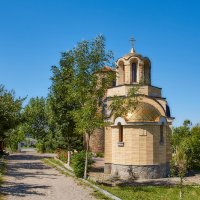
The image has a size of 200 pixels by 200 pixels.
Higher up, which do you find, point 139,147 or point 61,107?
point 61,107

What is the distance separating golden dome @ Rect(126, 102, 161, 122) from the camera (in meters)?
22.5

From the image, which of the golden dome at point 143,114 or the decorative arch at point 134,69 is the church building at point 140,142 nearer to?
the golden dome at point 143,114

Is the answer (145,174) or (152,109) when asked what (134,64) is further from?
(145,174)

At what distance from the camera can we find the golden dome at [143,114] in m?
22.5

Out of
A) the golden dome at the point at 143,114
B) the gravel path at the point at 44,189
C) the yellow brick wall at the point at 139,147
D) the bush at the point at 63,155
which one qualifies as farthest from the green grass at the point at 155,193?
the bush at the point at 63,155

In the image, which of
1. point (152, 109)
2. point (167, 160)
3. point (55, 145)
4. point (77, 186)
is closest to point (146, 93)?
point (152, 109)

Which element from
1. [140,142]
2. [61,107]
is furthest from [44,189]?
[61,107]

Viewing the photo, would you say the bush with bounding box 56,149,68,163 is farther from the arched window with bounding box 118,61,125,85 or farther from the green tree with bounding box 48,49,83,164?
the arched window with bounding box 118,61,125,85

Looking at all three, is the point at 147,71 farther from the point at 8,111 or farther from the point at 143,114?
the point at 8,111

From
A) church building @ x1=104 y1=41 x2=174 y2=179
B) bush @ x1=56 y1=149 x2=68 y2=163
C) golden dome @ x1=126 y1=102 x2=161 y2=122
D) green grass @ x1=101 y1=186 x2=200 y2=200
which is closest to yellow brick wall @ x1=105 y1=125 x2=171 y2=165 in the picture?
church building @ x1=104 y1=41 x2=174 y2=179

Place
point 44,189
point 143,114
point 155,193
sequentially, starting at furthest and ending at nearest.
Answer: point 143,114 < point 155,193 < point 44,189

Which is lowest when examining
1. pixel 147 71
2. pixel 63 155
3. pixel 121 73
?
pixel 63 155

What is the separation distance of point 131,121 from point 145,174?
12.9 feet

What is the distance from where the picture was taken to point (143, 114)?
22.6m
